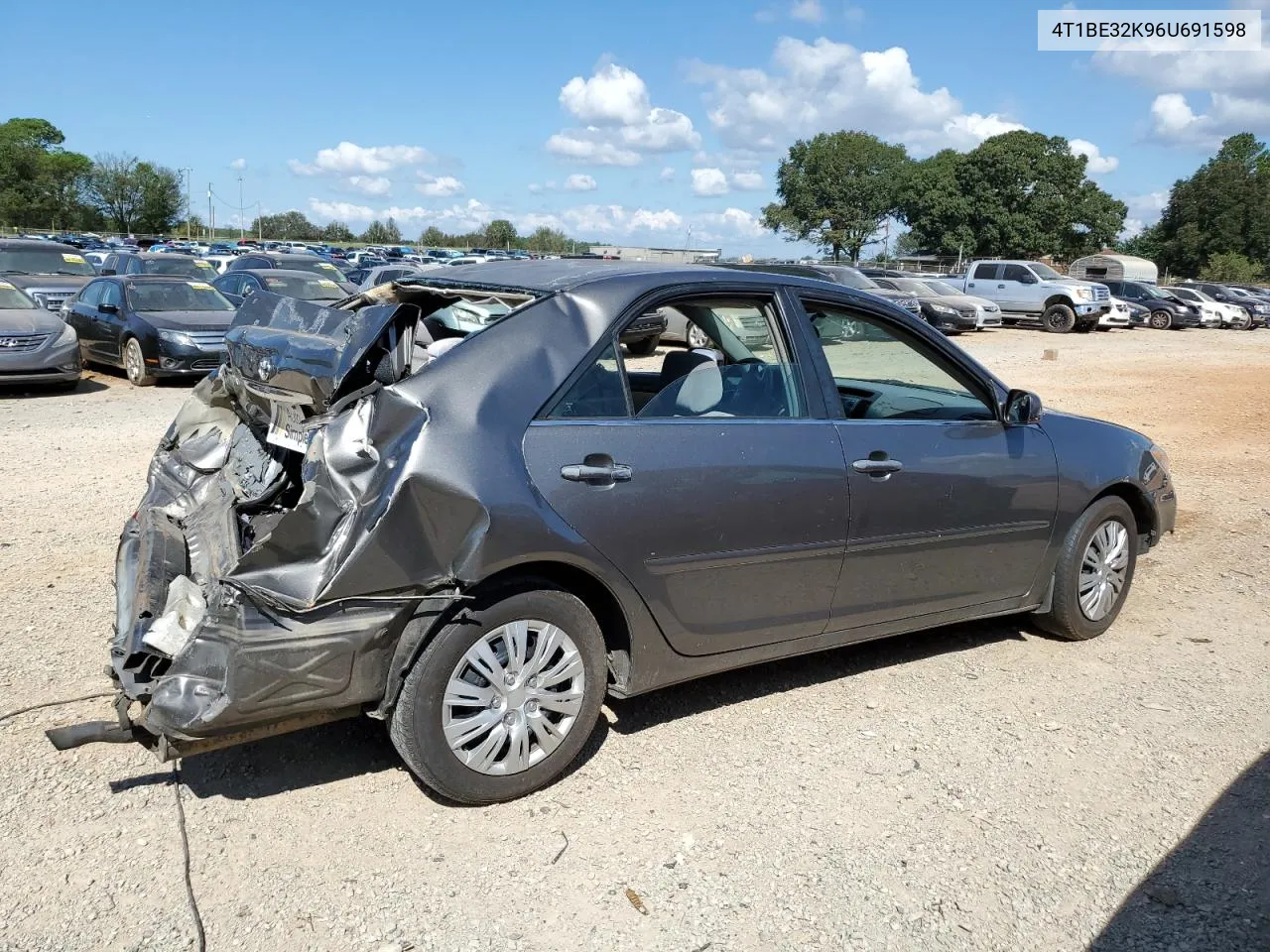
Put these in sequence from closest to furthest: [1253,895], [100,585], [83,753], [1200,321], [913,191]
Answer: [1253,895] < [83,753] < [100,585] < [1200,321] < [913,191]

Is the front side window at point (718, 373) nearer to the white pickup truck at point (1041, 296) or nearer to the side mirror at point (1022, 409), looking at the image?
the side mirror at point (1022, 409)

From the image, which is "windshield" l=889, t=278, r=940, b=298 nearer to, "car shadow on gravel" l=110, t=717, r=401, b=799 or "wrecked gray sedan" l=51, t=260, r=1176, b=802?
"wrecked gray sedan" l=51, t=260, r=1176, b=802

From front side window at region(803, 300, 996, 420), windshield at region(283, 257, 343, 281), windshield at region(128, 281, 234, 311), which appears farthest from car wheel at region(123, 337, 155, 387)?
front side window at region(803, 300, 996, 420)

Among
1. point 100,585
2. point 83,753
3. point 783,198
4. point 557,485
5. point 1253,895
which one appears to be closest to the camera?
point 1253,895

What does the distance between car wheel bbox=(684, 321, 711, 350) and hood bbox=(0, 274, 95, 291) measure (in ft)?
53.4

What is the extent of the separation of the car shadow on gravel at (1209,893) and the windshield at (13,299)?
45.2 feet

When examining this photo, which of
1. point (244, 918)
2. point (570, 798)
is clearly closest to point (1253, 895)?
point (570, 798)

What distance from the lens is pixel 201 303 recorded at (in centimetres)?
1477

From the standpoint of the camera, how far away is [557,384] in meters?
3.52

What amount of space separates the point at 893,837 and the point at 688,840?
679 mm

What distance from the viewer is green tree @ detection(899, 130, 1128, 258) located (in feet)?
233

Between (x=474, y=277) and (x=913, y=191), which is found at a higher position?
(x=913, y=191)

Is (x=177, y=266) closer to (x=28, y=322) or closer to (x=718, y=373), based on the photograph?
(x=28, y=322)

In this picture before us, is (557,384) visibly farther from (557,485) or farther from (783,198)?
(783,198)
